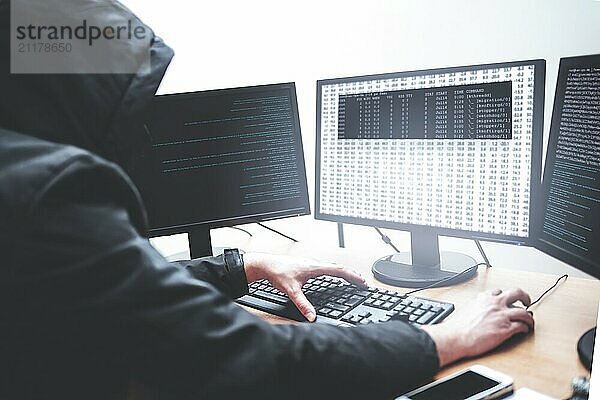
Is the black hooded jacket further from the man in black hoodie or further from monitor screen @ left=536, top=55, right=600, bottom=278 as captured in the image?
monitor screen @ left=536, top=55, right=600, bottom=278

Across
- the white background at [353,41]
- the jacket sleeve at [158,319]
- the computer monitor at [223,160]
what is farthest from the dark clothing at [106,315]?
the white background at [353,41]

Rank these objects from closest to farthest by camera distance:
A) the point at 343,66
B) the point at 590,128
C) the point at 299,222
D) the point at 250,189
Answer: the point at 590,128
the point at 250,189
the point at 343,66
the point at 299,222

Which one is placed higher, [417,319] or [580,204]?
[580,204]

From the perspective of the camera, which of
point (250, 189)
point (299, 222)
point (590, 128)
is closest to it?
point (590, 128)

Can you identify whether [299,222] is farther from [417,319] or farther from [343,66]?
[417,319]

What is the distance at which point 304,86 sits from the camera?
1.70 meters

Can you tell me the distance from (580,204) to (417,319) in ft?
0.98

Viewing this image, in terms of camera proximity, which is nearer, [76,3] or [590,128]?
[76,3]

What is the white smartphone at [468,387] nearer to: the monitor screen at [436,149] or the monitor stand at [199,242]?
the monitor screen at [436,149]

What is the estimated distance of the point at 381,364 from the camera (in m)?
0.75

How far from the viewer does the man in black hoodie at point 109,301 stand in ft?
1.95

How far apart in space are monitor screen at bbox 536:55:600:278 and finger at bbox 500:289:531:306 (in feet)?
0.27

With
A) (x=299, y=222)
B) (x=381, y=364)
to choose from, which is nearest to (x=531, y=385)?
(x=381, y=364)

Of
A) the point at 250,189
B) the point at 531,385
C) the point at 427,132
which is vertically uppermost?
the point at 427,132
